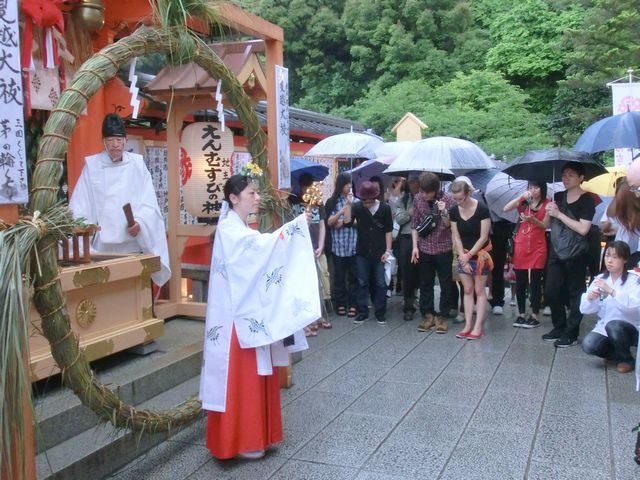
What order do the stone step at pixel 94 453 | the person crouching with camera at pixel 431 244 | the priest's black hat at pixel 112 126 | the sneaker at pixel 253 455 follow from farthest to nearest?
the person crouching with camera at pixel 431 244
the priest's black hat at pixel 112 126
the sneaker at pixel 253 455
the stone step at pixel 94 453

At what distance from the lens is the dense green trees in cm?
2148

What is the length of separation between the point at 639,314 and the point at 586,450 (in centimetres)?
199

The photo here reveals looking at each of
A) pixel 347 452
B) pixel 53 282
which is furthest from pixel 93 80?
pixel 347 452

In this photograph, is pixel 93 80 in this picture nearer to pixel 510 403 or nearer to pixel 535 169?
pixel 510 403

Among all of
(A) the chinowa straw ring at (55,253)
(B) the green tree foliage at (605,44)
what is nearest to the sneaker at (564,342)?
(A) the chinowa straw ring at (55,253)

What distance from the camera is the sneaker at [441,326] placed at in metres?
7.46

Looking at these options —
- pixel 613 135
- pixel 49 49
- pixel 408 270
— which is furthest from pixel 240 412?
pixel 613 135

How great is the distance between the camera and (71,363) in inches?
129

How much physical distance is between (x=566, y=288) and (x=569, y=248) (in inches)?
23.8

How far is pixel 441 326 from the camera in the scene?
24.6 ft

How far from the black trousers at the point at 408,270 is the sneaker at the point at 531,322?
1499mm

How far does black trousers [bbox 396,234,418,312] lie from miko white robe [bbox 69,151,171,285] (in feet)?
12.0

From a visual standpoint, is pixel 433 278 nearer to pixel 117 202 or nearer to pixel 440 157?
pixel 440 157

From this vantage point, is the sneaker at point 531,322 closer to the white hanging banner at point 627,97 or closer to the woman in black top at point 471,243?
the woman in black top at point 471,243
